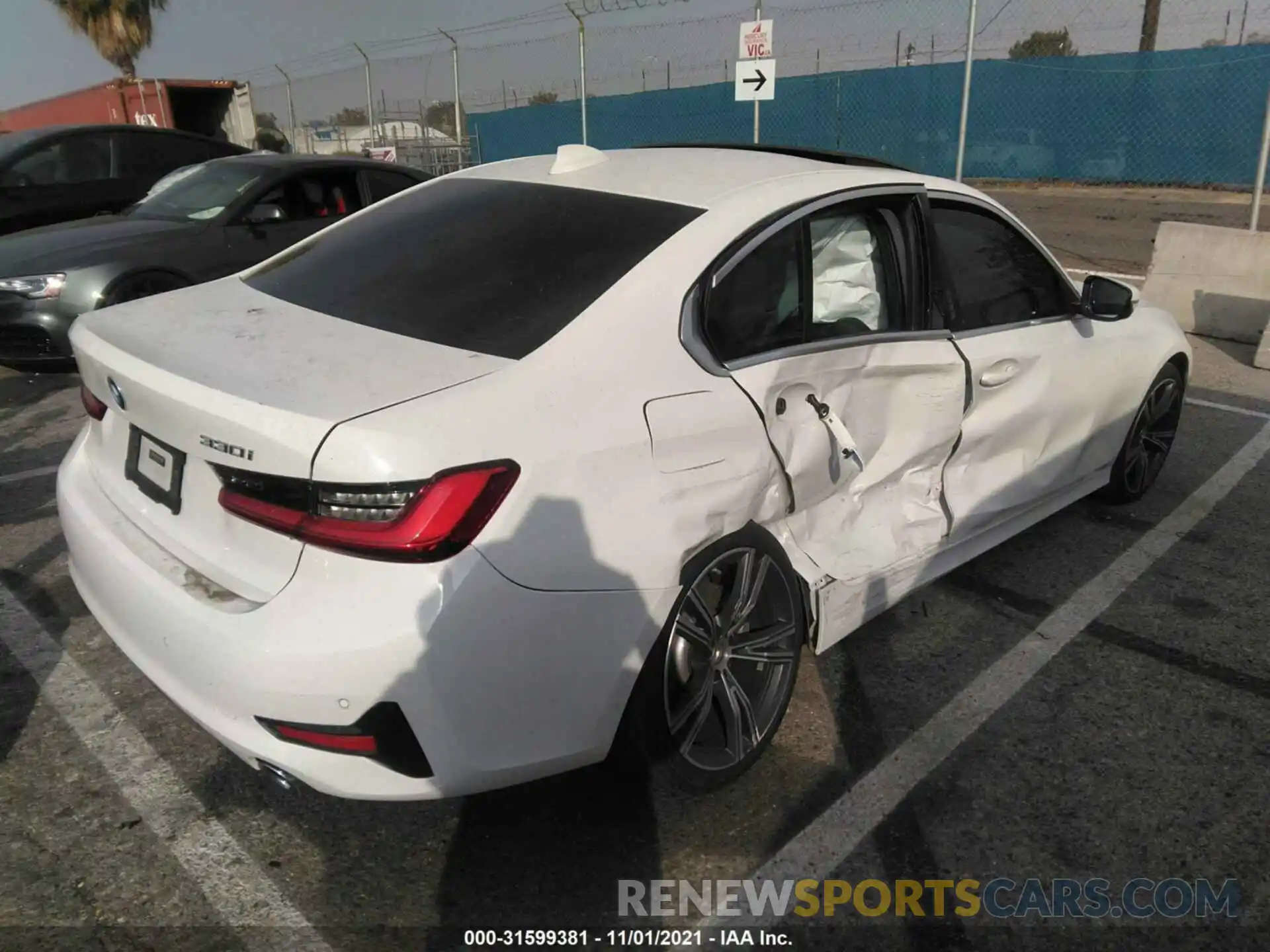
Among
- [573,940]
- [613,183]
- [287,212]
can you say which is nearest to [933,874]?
[573,940]

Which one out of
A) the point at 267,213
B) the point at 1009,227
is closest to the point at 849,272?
the point at 1009,227

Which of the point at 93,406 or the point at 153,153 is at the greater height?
the point at 153,153

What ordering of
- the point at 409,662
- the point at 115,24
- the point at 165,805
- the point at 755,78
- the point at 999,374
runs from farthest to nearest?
1. the point at 115,24
2. the point at 755,78
3. the point at 999,374
4. the point at 165,805
5. the point at 409,662

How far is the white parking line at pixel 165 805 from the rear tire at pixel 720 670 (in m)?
0.84

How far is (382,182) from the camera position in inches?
299

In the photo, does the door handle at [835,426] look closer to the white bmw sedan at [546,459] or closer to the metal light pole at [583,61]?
the white bmw sedan at [546,459]

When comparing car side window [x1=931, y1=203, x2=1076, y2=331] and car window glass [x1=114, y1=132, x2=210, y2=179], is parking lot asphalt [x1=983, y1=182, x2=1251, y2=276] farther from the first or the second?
car window glass [x1=114, y1=132, x2=210, y2=179]

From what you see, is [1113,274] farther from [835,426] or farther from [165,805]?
[165,805]

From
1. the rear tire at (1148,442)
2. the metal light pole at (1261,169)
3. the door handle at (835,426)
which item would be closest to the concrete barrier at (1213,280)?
the metal light pole at (1261,169)

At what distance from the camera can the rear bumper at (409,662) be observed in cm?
192

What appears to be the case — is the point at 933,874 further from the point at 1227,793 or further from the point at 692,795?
the point at 1227,793

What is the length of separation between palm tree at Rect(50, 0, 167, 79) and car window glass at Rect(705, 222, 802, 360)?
1332 inches

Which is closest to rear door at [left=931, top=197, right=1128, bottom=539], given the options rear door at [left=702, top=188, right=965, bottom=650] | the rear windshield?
rear door at [left=702, top=188, right=965, bottom=650]

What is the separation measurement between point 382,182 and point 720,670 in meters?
6.08
